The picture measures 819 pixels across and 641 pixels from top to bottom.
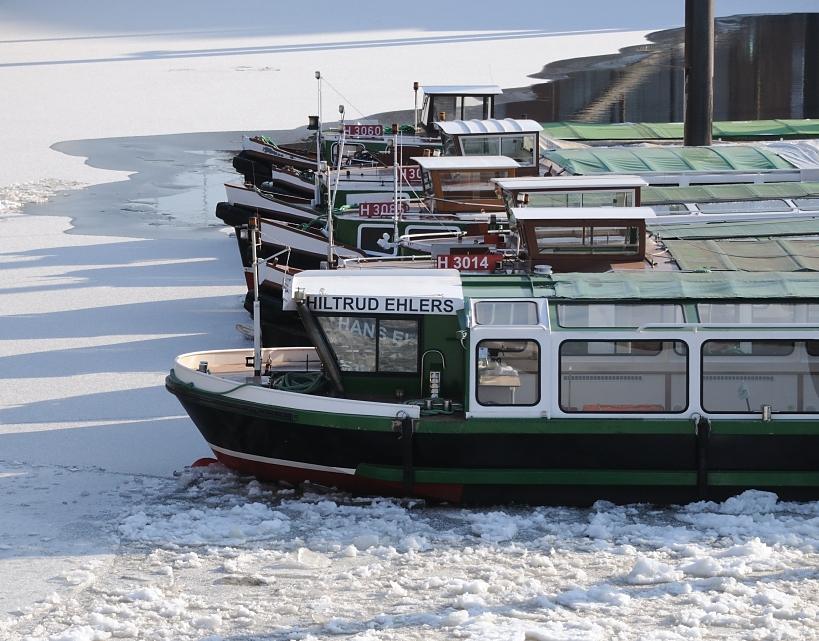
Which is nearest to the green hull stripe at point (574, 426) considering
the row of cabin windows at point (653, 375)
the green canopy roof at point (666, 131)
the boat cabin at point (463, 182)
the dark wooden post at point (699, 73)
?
the row of cabin windows at point (653, 375)

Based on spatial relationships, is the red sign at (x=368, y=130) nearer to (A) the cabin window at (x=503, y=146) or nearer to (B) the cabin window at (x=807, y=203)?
(A) the cabin window at (x=503, y=146)

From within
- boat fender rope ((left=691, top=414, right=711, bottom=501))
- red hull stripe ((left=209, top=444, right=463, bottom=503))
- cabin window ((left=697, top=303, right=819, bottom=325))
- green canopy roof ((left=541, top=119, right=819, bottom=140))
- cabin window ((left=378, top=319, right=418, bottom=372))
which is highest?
green canopy roof ((left=541, top=119, right=819, bottom=140))

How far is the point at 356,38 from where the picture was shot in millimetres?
50156

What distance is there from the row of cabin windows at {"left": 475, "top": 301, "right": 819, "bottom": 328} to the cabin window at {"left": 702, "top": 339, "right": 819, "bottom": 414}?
0.67 feet

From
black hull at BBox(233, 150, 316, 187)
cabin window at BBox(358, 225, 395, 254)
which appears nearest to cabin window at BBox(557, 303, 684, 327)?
cabin window at BBox(358, 225, 395, 254)

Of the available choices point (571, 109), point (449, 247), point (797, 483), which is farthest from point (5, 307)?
point (571, 109)

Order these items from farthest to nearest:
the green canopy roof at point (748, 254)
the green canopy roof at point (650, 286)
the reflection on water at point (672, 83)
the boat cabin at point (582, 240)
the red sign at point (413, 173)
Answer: the reflection on water at point (672, 83) < the red sign at point (413, 173) < the boat cabin at point (582, 240) < the green canopy roof at point (748, 254) < the green canopy roof at point (650, 286)

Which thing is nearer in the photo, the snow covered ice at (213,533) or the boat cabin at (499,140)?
the snow covered ice at (213,533)

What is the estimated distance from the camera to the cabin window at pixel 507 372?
36.5 ft

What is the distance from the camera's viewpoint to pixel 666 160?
1942 centimetres

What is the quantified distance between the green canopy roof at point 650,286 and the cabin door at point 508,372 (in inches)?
20.9

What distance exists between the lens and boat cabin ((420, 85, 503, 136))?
2412 cm

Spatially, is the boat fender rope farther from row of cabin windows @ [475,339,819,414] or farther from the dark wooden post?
the dark wooden post

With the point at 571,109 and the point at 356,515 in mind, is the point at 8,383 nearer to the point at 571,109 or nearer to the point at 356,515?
the point at 356,515
